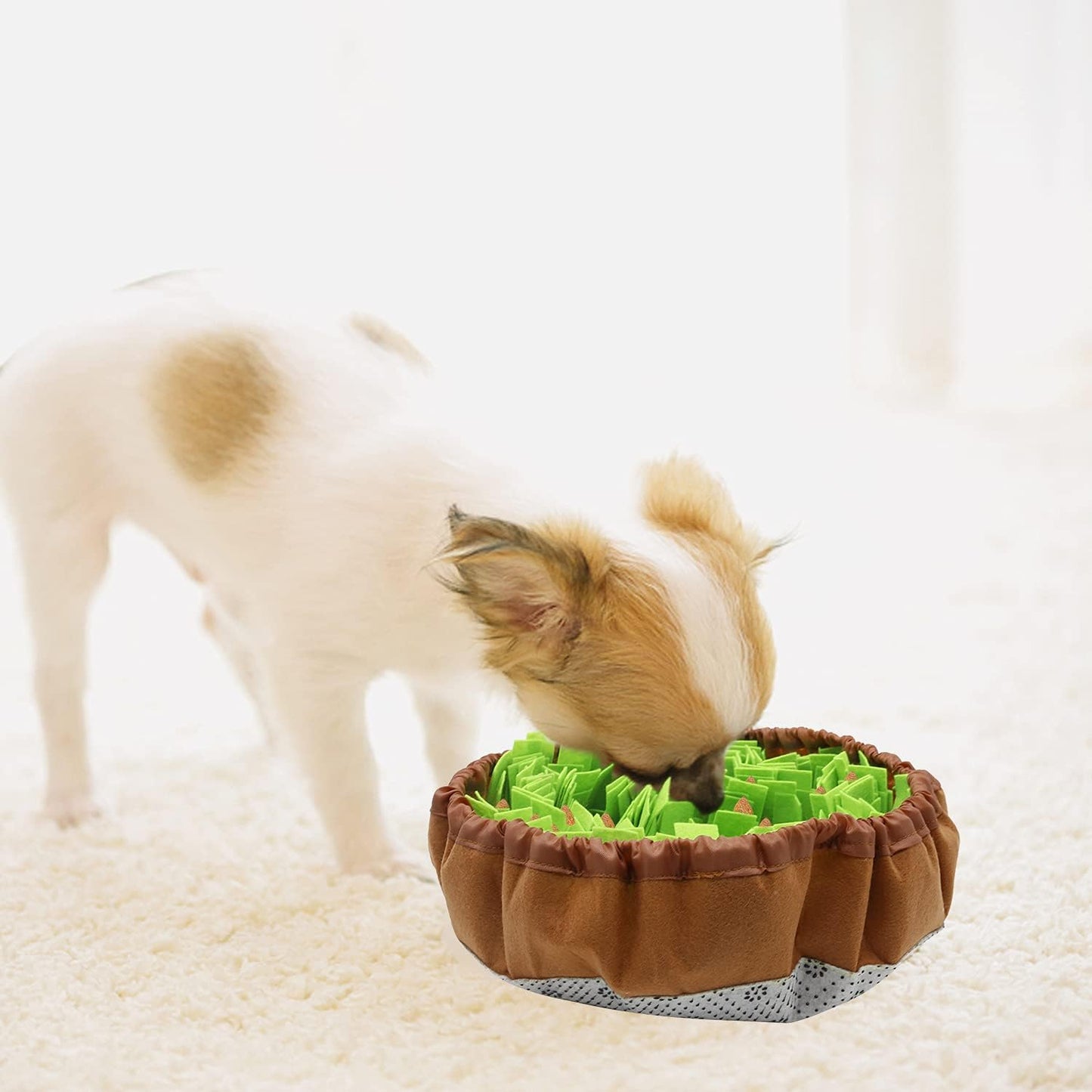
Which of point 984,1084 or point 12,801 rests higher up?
point 984,1084

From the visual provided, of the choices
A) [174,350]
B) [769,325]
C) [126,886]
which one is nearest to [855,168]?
[769,325]

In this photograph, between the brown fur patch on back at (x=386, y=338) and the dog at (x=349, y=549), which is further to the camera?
the brown fur patch on back at (x=386, y=338)

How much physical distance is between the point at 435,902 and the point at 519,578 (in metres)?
0.61

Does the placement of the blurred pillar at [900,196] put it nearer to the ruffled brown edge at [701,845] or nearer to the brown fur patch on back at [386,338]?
the brown fur patch on back at [386,338]

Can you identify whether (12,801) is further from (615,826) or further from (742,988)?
(742,988)

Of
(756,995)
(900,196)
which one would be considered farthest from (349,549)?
(900,196)

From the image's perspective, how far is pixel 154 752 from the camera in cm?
307

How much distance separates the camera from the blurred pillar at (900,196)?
6734mm

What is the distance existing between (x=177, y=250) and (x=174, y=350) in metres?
2.88

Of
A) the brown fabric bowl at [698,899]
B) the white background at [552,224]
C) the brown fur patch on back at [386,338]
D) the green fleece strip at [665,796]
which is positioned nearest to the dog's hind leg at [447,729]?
the green fleece strip at [665,796]

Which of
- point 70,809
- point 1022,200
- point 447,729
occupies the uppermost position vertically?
point 1022,200

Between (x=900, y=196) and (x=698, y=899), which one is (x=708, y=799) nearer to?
(x=698, y=899)

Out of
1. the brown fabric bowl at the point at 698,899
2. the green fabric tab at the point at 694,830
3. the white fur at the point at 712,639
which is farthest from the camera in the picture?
the white fur at the point at 712,639

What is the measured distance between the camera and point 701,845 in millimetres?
1598
